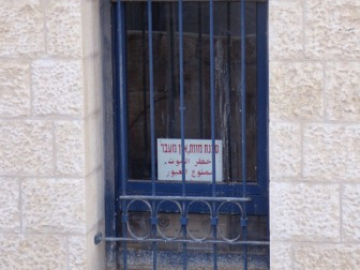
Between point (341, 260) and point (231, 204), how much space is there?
0.73m

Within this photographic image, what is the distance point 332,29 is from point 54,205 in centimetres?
170

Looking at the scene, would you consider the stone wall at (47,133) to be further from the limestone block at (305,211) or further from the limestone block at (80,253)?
the limestone block at (305,211)

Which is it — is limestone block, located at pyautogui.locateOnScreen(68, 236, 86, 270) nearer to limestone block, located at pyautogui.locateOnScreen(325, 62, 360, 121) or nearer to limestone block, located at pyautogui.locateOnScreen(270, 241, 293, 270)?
limestone block, located at pyautogui.locateOnScreen(270, 241, 293, 270)

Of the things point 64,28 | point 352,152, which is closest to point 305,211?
point 352,152

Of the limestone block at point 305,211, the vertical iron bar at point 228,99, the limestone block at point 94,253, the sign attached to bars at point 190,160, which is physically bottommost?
the limestone block at point 94,253

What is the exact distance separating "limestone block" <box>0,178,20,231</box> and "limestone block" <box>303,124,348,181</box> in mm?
1526

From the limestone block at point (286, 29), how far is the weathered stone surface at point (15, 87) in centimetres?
128

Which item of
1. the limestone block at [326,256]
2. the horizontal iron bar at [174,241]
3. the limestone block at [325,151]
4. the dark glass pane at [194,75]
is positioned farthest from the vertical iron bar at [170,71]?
the limestone block at [326,256]

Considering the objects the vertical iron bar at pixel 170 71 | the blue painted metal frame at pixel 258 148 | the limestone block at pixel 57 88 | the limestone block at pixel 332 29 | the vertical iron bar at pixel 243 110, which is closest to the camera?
the limestone block at pixel 332 29

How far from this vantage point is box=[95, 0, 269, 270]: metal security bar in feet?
18.0

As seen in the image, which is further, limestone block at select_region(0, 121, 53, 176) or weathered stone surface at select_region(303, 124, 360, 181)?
limestone block at select_region(0, 121, 53, 176)

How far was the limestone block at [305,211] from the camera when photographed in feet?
17.0

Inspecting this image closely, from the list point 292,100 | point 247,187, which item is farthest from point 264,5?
point 247,187

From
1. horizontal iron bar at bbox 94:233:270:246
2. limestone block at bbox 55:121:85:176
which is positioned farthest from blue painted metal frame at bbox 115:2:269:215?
limestone block at bbox 55:121:85:176
